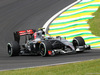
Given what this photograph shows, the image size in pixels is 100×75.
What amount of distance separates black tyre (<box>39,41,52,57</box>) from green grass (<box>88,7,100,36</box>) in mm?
6247

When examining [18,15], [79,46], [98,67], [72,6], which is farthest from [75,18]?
[98,67]

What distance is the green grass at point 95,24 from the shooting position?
20422 mm

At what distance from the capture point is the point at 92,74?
29.9 feet

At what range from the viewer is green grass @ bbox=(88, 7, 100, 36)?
20.4 m

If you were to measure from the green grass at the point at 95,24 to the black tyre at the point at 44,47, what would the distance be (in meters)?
6.25

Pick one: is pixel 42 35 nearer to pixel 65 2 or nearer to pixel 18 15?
pixel 18 15

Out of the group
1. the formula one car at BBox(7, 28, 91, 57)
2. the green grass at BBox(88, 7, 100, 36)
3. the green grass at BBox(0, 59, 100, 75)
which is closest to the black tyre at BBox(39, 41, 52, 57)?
the formula one car at BBox(7, 28, 91, 57)

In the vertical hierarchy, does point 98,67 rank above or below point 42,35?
below

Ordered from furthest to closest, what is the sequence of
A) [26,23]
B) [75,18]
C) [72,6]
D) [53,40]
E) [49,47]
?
[72,6], [26,23], [75,18], [53,40], [49,47]

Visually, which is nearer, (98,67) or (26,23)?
(98,67)

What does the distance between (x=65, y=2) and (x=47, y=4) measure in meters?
1.80

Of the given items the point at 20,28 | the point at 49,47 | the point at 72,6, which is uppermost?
the point at 72,6

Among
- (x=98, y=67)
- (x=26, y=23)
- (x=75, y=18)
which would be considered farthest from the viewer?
(x=26, y=23)

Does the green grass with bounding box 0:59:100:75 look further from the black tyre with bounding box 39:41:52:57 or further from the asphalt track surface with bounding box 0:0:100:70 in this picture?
the asphalt track surface with bounding box 0:0:100:70
